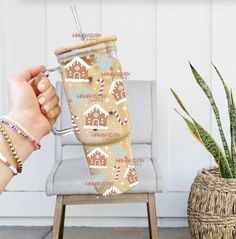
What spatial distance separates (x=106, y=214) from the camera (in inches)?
95.3

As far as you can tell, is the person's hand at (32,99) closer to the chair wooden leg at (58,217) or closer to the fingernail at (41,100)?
the fingernail at (41,100)

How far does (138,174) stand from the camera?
172 centimetres

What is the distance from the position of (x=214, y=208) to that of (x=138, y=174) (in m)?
0.33

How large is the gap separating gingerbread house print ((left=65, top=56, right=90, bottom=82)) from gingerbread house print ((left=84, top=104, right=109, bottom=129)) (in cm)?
4

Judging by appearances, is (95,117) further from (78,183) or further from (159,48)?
(159,48)

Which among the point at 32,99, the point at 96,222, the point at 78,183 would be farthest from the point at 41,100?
the point at 96,222

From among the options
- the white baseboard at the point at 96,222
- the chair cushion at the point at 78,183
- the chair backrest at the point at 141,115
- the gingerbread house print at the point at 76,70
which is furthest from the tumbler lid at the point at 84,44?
the white baseboard at the point at 96,222

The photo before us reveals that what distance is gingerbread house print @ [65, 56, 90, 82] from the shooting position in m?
0.48

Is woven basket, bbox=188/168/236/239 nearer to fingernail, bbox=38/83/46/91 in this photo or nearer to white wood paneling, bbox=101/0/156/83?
white wood paneling, bbox=101/0/156/83

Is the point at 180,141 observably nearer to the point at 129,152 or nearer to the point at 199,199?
the point at 199,199

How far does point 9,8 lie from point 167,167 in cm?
120

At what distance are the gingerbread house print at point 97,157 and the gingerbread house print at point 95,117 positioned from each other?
0.03 m

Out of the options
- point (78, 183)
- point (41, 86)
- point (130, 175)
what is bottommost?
point (78, 183)

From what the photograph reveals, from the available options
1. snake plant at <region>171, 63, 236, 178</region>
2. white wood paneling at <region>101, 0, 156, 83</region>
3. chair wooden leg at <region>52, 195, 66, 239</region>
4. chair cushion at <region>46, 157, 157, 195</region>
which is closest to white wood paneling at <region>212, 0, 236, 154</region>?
white wood paneling at <region>101, 0, 156, 83</region>
